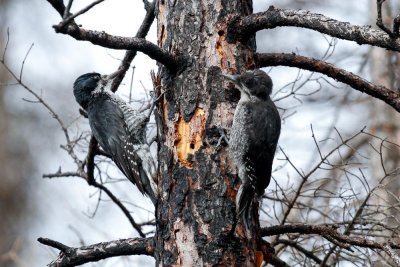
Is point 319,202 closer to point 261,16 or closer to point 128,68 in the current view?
point 128,68

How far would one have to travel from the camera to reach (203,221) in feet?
14.1

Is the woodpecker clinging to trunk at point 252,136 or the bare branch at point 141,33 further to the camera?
the bare branch at point 141,33

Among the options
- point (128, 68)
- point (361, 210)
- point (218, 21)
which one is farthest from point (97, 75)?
point (361, 210)

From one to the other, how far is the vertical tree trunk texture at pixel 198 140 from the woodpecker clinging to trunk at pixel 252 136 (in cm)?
6

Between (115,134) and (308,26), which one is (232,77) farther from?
(115,134)

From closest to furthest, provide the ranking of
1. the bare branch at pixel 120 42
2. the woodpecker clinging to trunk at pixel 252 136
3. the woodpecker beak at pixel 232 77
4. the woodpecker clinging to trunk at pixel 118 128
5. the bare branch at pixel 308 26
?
the bare branch at pixel 120 42
the bare branch at pixel 308 26
the woodpecker clinging to trunk at pixel 252 136
the woodpecker beak at pixel 232 77
the woodpecker clinging to trunk at pixel 118 128

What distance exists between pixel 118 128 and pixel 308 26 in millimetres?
2442

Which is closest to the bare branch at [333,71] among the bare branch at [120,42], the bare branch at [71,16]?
the bare branch at [120,42]

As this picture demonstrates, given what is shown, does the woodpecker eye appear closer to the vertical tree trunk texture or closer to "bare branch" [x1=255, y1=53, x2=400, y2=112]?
the vertical tree trunk texture

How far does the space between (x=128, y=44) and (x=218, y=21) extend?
2.46ft

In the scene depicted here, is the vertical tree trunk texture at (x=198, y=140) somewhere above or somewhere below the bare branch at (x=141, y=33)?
below

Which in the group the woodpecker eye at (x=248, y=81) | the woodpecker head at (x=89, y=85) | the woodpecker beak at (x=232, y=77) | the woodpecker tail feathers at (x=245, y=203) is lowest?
the woodpecker tail feathers at (x=245, y=203)

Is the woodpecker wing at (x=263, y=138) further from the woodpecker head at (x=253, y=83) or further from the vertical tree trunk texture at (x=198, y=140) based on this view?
the vertical tree trunk texture at (x=198, y=140)

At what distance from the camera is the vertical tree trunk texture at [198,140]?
4289mm
